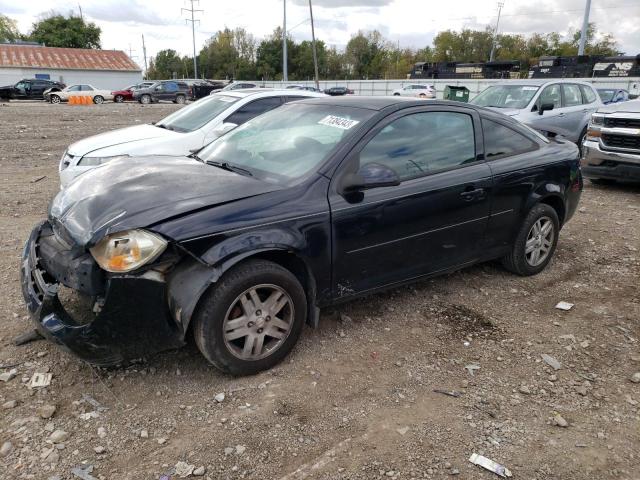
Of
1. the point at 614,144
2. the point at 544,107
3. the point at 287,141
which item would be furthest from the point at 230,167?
the point at 544,107

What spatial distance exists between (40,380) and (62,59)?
63834mm

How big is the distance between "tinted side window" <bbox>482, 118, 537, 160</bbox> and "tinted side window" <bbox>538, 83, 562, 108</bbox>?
6.38m

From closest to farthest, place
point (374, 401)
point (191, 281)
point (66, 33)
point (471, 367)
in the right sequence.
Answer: point (191, 281), point (374, 401), point (471, 367), point (66, 33)

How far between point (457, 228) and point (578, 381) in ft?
4.45

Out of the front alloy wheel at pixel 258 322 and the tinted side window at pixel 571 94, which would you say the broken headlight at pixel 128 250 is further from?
the tinted side window at pixel 571 94

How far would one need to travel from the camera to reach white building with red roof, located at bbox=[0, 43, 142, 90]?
5359 cm

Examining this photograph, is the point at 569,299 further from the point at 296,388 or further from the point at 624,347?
the point at 296,388

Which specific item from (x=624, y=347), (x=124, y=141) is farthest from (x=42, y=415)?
(x=124, y=141)

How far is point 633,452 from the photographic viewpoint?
264 cm

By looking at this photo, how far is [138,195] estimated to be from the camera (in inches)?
121

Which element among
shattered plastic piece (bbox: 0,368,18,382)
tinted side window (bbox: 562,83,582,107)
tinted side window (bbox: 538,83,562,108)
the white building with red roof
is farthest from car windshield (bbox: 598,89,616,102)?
the white building with red roof

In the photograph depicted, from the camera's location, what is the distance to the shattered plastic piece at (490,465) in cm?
248

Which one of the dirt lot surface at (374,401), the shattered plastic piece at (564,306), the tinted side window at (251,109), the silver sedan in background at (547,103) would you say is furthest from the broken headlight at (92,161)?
the silver sedan in background at (547,103)

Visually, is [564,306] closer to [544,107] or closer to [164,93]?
[544,107]
